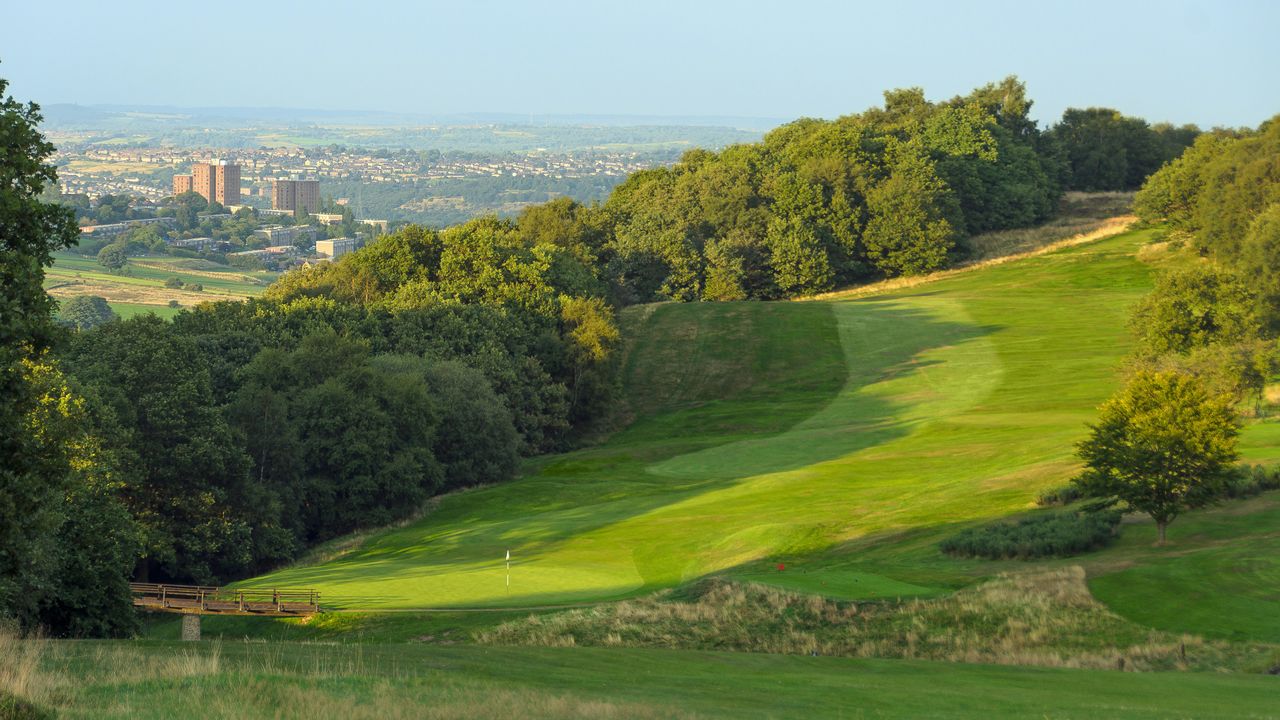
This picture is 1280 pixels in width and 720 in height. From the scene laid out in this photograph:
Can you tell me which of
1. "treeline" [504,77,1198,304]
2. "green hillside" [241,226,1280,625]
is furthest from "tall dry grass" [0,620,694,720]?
"treeline" [504,77,1198,304]

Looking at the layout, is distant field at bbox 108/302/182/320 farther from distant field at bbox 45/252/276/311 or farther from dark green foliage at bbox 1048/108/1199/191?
dark green foliage at bbox 1048/108/1199/191

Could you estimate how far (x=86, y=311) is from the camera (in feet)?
356

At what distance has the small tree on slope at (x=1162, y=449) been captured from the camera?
93.1 ft

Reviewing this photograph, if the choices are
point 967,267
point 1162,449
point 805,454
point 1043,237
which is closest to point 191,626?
point 1162,449

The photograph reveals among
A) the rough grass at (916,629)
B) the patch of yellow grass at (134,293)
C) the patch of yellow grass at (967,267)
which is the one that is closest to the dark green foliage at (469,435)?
the rough grass at (916,629)

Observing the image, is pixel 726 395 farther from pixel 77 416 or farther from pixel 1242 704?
pixel 1242 704

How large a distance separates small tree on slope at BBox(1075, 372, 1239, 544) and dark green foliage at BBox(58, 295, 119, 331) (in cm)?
9192

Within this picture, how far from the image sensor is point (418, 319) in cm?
6988

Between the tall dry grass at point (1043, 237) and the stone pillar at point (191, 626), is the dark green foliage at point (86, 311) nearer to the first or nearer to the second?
the tall dry grass at point (1043, 237)

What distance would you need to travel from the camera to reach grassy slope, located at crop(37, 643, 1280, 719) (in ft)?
47.7

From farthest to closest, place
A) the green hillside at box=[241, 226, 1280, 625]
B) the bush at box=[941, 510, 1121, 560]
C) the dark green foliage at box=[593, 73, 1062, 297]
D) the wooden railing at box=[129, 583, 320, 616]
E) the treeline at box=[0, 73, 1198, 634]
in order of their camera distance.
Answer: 1. the dark green foliage at box=[593, 73, 1062, 297]
2. the green hillside at box=[241, 226, 1280, 625]
3. the wooden railing at box=[129, 583, 320, 616]
4. the bush at box=[941, 510, 1121, 560]
5. the treeline at box=[0, 73, 1198, 634]

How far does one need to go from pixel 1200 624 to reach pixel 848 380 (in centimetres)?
4807

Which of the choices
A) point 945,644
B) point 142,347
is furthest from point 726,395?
point 945,644

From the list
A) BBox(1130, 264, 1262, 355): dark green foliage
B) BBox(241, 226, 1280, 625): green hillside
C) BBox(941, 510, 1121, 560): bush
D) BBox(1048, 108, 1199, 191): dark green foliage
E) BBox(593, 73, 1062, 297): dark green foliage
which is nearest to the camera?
BBox(941, 510, 1121, 560): bush
